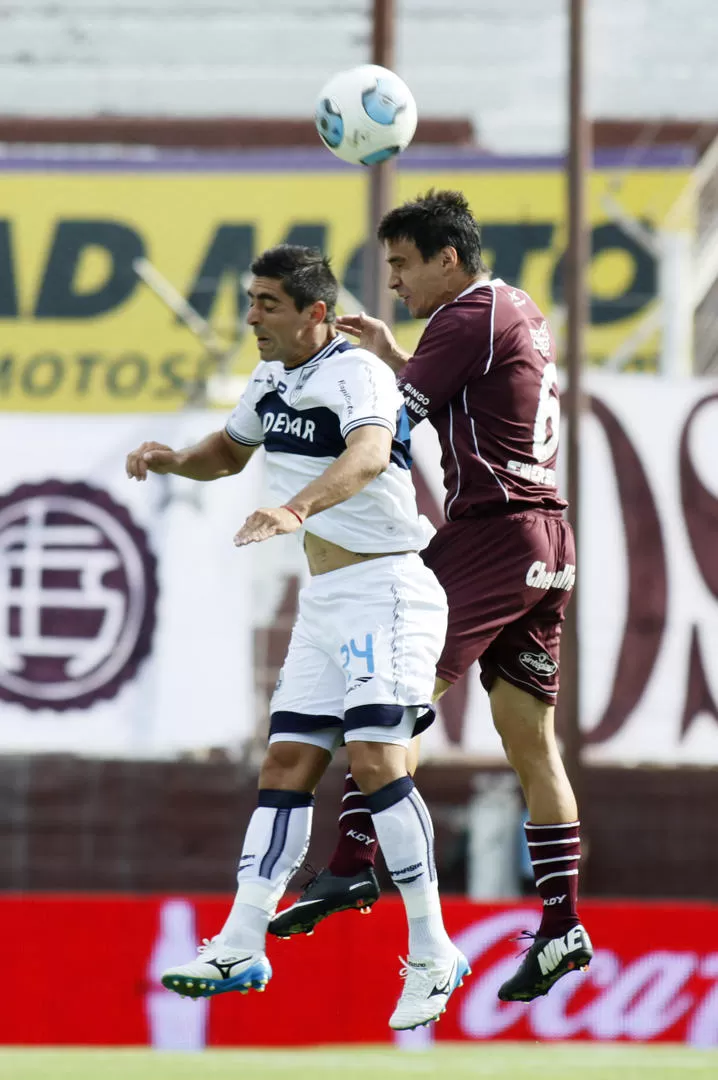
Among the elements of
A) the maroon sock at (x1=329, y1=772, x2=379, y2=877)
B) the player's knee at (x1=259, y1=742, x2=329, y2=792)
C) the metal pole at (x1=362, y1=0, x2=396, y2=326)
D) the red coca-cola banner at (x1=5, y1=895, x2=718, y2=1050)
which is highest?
the metal pole at (x1=362, y1=0, x2=396, y2=326)

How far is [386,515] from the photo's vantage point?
5.21 metres

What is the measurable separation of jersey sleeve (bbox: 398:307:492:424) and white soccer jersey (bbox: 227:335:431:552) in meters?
0.05

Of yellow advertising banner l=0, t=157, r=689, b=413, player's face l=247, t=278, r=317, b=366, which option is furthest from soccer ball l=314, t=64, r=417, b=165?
yellow advertising banner l=0, t=157, r=689, b=413

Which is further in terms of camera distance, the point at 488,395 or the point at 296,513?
the point at 488,395

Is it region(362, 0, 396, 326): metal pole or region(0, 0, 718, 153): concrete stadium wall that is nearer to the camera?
region(362, 0, 396, 326): metal pole

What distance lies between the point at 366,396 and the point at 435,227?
1.84ft

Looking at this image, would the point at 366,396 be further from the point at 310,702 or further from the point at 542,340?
the point at 310,702

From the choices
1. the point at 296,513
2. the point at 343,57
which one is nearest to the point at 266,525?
the point at 296,513

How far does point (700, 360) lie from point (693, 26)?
2.36m

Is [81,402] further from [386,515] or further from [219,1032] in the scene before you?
[386,515]

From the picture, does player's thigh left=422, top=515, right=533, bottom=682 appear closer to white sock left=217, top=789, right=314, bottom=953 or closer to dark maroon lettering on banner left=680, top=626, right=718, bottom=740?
white sock left=217, top=789, right=314, bottom=953

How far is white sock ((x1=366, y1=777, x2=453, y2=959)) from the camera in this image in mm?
5070

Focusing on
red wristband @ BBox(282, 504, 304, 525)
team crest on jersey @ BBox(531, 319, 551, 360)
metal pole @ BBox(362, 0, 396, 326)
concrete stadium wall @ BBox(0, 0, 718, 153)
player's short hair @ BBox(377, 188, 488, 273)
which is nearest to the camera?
red wristband @ BBox(282, 504, 304, 525)

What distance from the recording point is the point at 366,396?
503 cm
